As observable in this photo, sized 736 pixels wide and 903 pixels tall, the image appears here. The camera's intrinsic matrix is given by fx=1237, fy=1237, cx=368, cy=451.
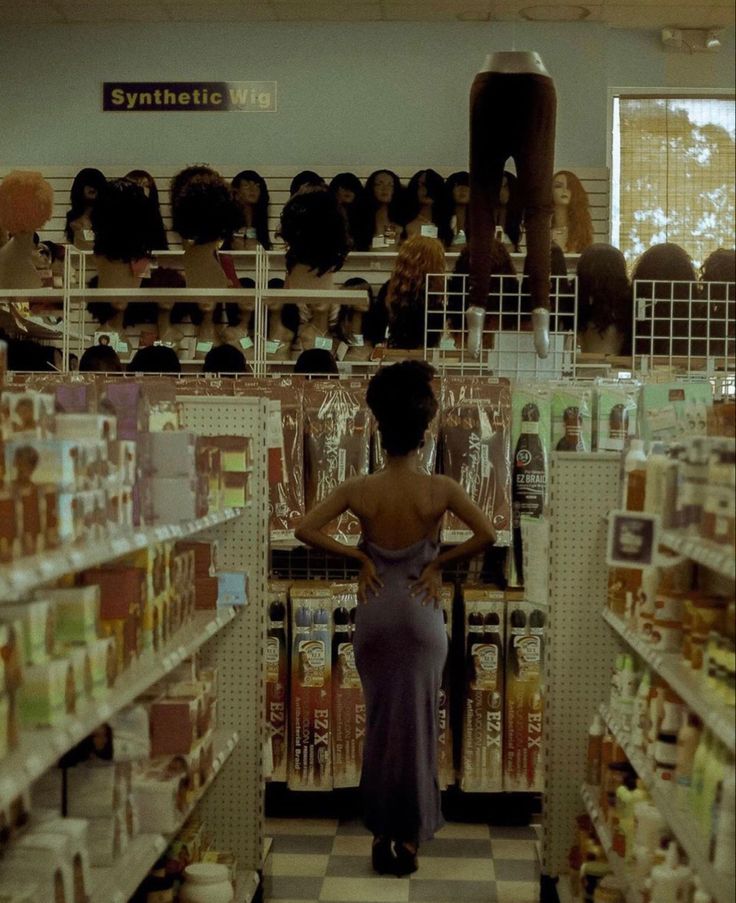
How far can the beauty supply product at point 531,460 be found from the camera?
186 inches

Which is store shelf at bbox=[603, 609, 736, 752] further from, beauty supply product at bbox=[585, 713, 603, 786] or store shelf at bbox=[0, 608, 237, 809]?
store shelf at bbox=[0, 608, 237, 809]

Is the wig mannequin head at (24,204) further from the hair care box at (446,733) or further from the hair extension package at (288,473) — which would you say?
the hair care box at (446,733)

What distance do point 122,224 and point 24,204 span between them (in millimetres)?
478

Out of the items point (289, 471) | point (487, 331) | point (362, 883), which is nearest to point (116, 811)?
point (362, 883)

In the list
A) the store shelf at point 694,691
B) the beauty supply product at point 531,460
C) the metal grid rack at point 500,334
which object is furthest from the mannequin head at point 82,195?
the store shelf at point 694,691

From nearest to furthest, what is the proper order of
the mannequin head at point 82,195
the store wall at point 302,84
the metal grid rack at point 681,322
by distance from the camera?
the metal grid rack at point 681,322 → the mannequin head at point 82,195 → the store wall at point 302,84

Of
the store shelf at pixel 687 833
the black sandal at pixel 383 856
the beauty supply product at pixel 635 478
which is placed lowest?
the black sandal at pixel 383 856

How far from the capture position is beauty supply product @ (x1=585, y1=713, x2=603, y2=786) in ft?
12.3

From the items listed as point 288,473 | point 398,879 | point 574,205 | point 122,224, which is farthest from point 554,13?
point 398,879

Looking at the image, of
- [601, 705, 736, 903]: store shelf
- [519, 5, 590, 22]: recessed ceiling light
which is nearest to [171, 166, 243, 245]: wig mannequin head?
[601, 705, 736, 903]: store shelf

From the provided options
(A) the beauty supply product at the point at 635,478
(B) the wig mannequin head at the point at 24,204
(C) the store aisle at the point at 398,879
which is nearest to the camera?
(A) the beauty supply product at the point at 635,478

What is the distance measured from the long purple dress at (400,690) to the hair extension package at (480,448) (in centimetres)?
81

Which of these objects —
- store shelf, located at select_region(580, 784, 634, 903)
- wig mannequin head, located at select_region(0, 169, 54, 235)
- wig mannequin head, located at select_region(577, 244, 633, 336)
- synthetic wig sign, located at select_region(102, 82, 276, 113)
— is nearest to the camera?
store shelf, located at select_region(580, 784, 634, 903)

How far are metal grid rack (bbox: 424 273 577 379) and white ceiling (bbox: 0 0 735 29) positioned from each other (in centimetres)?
421
